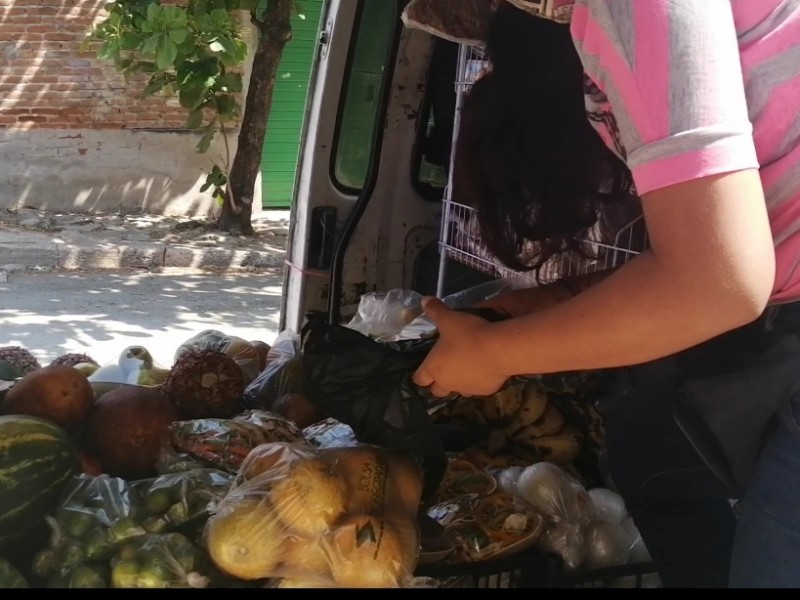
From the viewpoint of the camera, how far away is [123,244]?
9906 mm

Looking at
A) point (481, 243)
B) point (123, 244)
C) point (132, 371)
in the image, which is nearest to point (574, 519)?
point (481, 243)

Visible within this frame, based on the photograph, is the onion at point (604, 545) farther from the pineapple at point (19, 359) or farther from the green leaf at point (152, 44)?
the green leaf at point (152, 44)

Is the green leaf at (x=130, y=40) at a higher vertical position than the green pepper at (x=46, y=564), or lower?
higher

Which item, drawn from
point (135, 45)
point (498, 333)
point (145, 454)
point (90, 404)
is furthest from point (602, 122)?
point (135, 45)

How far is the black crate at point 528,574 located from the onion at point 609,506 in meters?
0.25

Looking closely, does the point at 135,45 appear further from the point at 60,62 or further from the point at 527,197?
the point at 527,197

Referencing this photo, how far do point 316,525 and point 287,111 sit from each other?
10.5 m

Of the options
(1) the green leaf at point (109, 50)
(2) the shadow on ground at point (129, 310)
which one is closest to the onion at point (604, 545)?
(2) the shadow on ground at point (129, 310)

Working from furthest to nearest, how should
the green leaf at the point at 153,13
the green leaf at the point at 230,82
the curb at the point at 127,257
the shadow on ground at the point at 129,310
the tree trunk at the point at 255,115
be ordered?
the green leaf at the point at 230,82, the curb at the point at 127,257, the tree trunk at the point at 255,115, the green leaf at the point at 153,13, the shadow on ground at the point at 129,310

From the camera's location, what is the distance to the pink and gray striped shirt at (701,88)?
1.22 m

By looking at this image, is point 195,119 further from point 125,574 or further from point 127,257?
point 125,574

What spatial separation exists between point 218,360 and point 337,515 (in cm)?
96

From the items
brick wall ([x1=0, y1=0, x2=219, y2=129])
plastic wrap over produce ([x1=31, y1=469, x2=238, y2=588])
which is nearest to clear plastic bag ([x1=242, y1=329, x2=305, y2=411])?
plastic wrap over produce ([x1=31, y1=469, x2=238, y2=588])

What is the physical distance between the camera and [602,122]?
147 centimetres
